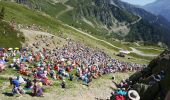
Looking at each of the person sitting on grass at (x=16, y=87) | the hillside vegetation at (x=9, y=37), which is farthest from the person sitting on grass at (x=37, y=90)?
the hillside vegetation at (x=9, y=37)

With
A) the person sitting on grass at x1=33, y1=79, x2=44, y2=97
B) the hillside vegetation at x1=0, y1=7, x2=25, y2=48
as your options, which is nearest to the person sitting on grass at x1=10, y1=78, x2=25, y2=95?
the person sitting on grass at x1=33, y1=79, x2=44, y2=97

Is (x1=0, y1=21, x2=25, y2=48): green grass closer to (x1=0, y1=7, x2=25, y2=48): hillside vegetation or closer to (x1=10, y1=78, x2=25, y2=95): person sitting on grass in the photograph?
(x1=0, y1=7, x2=25, y2=48): hillside vegetation

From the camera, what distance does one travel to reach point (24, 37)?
3465 inches

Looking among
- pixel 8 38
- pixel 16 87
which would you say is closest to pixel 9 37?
pixel 8 38

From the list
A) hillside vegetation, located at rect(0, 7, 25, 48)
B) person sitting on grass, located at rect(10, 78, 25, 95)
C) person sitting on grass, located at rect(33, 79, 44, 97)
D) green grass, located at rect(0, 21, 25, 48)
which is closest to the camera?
person sitting on grass, located at rect(10, 78, 25, 95)

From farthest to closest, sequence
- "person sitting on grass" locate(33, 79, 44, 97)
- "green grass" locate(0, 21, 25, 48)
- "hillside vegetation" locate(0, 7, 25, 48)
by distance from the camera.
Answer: "hillside vegetation" locate(0, 7, 25, 48) → "green grass" locate(0, 21, 25, 48) → "person sitting on grass" locate(33, 79, 44, 97)

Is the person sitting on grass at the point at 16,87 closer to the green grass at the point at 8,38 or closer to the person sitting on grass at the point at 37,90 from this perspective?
the person sitting on grass at the point at 37,90

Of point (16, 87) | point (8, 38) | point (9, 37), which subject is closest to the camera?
point (16, 87)

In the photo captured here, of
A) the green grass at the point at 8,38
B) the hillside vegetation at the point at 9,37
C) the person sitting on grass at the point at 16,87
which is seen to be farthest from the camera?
the hillside vegetation at the point at 9,37

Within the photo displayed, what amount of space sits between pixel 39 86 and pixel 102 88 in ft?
58.7

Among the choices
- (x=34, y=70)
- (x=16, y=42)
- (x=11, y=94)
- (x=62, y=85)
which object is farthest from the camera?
(x=16, y=42)

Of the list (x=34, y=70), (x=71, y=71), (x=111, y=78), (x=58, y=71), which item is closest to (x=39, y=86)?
(x=34, y=70)

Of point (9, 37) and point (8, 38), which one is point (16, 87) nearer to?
point (8, 38)

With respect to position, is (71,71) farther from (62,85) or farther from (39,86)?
(39,86)
